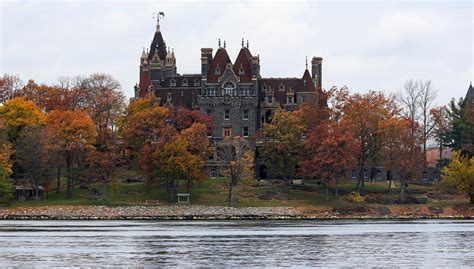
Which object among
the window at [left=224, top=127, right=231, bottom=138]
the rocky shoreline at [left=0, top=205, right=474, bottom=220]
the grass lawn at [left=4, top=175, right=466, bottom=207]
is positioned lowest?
the rocky shoreline at [left=0, top=205, right=474, bottom=220]

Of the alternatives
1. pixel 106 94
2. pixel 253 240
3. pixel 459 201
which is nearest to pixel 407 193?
pixel 459 201

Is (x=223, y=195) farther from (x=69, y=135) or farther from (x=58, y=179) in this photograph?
(x=58, y=179)

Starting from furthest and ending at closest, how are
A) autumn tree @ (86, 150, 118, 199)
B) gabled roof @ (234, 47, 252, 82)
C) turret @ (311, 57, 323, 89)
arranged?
turret @ (311, 57, 323, 89)
gabled roof @ (234, 47, 252, 82)
autumn tree @ (86, 150, 118, 199)

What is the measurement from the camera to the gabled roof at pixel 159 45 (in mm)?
161375

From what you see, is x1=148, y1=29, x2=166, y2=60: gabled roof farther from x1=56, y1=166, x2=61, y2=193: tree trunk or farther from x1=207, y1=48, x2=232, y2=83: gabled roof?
x1=56, y1=166, x2=61, y2=193: tree trunk

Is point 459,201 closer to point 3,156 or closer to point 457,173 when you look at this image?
point 457,173

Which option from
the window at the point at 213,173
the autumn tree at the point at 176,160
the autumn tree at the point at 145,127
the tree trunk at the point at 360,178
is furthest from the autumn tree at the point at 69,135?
the tree trunk at the point at 360,178

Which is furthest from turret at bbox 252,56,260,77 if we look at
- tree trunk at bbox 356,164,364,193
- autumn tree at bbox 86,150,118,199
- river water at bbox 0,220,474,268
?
river water at bbox 0,220,474,268

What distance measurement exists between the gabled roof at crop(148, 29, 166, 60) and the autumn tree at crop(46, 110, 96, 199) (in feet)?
108

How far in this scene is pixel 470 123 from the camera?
5448 inches

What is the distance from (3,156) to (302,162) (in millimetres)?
Answer: 31699

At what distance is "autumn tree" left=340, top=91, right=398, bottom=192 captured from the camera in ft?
428

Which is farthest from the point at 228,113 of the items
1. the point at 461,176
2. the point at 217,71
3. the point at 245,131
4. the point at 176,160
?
the point at 461,176

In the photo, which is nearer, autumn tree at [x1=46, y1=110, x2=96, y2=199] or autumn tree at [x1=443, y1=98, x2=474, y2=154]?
autumn tree at [x1=46, y1=110, x2=96, y2=199]
